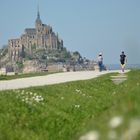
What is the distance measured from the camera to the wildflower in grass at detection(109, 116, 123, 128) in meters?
2.88

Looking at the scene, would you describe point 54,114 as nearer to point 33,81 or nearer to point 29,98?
point 29,98

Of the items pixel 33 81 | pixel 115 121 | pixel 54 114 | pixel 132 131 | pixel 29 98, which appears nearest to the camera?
pixel 132 131

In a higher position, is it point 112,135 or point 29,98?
point 112,135

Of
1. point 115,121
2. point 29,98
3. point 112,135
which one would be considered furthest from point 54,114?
point 112,135

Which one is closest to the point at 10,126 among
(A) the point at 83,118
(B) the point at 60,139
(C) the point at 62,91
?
(B) the point at 60,139

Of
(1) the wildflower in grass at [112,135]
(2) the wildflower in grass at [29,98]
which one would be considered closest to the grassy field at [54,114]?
(2) the wildflower in grass at [29,98]

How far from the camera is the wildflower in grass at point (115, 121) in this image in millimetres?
2878

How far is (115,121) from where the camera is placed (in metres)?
2.93

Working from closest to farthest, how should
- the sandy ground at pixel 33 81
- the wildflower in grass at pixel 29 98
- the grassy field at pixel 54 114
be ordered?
the grassy field at pixel 54 114 → the wildflower in grass at pixel 29 98 → the sandy ground at pixel 33 81

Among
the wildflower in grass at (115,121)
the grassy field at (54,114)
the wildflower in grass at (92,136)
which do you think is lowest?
the grassy field at (54,114)

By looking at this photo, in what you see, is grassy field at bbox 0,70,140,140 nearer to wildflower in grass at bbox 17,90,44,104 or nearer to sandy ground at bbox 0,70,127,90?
wildflower in grass at bbox 17,90,44,104

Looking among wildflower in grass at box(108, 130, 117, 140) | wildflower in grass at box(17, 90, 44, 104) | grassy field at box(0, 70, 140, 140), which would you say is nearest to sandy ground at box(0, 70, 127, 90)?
grassy field at box(0, 70, 140, 140)

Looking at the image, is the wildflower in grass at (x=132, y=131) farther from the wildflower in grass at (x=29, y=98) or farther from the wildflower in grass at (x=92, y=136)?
the wildflower in grass at (x=29, y=98)

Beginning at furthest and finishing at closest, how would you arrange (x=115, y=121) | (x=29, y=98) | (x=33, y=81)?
(x=33, y=81)
(x=29, y=98)
(x=115, y=121)
